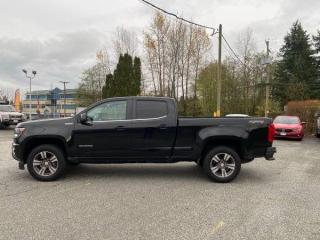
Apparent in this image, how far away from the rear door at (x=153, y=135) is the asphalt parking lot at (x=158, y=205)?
59cm

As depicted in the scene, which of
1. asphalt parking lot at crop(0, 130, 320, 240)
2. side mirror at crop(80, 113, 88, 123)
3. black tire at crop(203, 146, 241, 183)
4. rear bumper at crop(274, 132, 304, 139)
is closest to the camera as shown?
asphalt parking lot at crop(0, 130, 320, 240)

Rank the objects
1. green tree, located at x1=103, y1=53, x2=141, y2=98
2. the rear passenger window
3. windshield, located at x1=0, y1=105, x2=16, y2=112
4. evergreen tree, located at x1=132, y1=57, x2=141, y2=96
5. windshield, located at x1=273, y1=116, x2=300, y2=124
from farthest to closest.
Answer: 1. evergreen tree, located at x1=132, y1=57, x2=141, y2=96
2. green tree, located at x1=103, y1=53, x2=141, y2=98
3. windshield, located at x1=0, y1=105, x2=16, y2=112
4. windshield, located at x1=273, y1=116, x2=300, y2=124
5. the rear passenger window

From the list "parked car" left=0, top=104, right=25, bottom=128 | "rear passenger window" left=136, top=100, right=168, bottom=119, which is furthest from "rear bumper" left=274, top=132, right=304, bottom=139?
"parked car" left=0, top=104, right=25, bottom=128

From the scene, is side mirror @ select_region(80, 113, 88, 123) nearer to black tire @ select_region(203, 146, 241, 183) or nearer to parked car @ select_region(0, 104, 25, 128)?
black tire @ select_region(203, 146, 241, 183)

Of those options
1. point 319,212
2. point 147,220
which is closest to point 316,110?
point 319,212

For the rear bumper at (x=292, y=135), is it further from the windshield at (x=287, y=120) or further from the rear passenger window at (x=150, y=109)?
the rear passenger window at (x=150, y=109)

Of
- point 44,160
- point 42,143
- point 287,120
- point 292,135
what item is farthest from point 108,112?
point 287,120

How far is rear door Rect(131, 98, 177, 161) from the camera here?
25.5 ft

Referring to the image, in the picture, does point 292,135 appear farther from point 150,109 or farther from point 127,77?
point 127,77

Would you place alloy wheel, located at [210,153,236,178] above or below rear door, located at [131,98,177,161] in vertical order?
below

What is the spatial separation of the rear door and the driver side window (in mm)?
280

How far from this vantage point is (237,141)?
25.9ft

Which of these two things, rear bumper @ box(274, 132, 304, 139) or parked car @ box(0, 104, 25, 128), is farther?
parked car @ box(0, 104, 25, 128)

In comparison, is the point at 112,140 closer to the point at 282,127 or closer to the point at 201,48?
the point at 282,127
